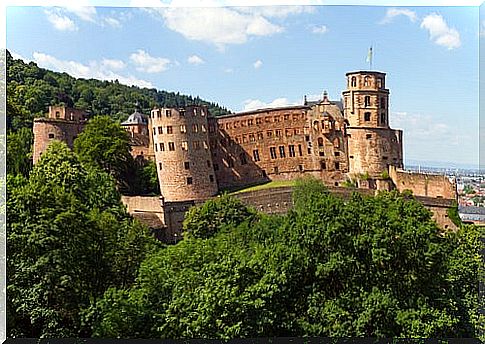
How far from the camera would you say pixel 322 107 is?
17.3 metres

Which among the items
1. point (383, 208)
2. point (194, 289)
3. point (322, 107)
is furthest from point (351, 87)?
point (194, 289)

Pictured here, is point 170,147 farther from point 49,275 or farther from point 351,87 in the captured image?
point 49,275

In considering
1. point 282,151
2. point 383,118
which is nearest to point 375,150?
point 383,118

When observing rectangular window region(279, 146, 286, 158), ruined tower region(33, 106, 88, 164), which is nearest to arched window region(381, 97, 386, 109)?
rectangular window region(279, 146, 286, 158)

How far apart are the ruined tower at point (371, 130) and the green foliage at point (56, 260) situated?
960cm

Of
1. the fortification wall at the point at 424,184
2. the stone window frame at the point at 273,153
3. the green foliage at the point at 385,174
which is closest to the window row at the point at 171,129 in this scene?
the stone window frame at the point at 273,153

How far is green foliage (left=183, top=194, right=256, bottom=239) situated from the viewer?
13.0m

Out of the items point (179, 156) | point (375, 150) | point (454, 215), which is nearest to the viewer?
point (454, 215)

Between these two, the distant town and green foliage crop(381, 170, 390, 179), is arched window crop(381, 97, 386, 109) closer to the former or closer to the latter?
green foliage crop(381, 170, 390, 179)

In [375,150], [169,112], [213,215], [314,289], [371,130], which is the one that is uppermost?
[169,112]

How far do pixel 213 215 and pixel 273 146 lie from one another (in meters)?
4.89

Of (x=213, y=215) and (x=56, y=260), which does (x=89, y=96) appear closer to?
(x=213, y=215)

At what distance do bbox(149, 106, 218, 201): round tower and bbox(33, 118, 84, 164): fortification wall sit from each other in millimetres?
2234

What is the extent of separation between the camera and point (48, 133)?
16.4 metres
